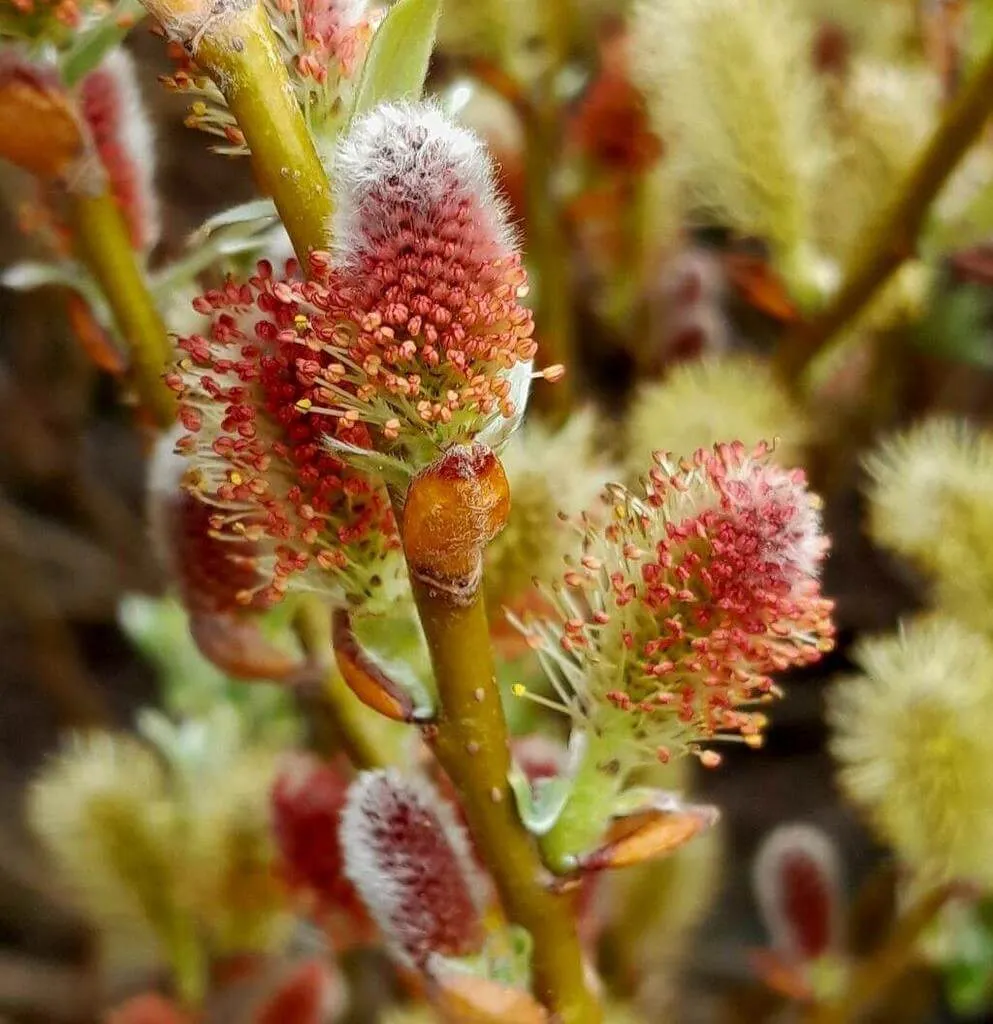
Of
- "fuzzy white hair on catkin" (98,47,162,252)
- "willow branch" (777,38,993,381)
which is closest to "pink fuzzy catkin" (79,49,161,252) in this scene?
"fuzzy white hair on catkin" (98,47,162,252)

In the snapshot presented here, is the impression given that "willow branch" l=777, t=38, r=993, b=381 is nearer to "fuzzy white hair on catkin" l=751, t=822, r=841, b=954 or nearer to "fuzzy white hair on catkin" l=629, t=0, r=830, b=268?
"fuzzy white hair on catkin" l=629, t=0, r=830, b=268

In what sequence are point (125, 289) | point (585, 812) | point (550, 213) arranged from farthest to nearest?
point (550, 213), point (125, 289), point (585, 812)

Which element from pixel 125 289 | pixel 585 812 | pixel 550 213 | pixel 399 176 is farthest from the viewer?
pixel 550 213

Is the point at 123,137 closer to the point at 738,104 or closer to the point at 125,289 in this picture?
the point at 125,289

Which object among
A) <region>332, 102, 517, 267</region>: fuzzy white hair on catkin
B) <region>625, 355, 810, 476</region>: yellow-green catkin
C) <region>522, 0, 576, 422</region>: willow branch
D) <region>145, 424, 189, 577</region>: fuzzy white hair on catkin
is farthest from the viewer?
<region>522, 0, 576, 422</region>: willow branch

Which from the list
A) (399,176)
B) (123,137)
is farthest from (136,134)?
(399,176)

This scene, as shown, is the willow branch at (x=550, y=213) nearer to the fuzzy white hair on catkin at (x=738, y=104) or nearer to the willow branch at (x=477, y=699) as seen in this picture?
the fuzzy white hair on catkin at (x=738, y=104)

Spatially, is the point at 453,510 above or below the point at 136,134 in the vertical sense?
below

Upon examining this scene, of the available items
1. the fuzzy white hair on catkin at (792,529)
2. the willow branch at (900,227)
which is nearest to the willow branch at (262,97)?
the fuzzy white hair on catkin at (792,529)
